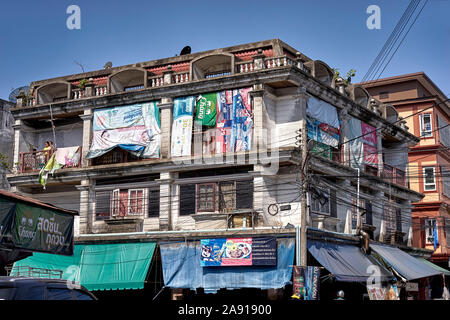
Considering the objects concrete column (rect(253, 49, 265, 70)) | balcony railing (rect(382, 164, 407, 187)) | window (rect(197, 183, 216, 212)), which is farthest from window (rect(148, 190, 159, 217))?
balcony railing (rect(382, 164, 407, 187))

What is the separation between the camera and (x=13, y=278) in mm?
6645

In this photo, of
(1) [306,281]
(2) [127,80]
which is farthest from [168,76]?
(1) [306,281]

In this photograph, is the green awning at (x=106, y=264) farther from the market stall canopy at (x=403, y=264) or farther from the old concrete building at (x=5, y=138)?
the market stall canopy at (x=403, y=264)

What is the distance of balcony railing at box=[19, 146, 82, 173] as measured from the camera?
2667 centimetres

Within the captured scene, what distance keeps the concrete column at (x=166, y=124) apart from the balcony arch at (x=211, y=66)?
1644 millimetres

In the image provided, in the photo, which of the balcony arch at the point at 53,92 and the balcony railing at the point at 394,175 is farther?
the balcony railing at the point at 394,175

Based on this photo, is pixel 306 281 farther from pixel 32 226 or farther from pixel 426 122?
pixel 426 122

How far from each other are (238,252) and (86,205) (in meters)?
8.23

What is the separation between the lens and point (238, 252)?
68.2ft

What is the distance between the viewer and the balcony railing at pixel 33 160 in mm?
26672

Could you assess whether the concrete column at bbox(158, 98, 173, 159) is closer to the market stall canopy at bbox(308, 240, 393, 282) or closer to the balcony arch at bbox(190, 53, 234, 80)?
the balcony arch at bbox(190, 53, 234, 80)

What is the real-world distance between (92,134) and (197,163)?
5925mm

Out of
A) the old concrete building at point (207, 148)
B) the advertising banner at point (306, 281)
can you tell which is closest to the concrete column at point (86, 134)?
the old concrete building at point (207, 148)

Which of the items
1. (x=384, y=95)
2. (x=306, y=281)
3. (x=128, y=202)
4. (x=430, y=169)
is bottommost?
(x=306, y=281)
